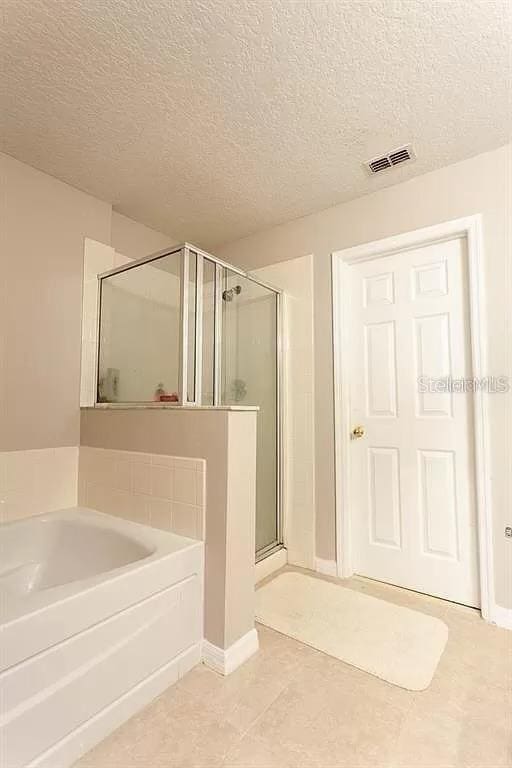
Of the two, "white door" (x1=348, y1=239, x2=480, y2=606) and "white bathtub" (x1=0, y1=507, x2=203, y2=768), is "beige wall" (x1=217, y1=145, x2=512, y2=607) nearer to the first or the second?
"white door" (x1=348, y1=239, x2=480, y2=606)

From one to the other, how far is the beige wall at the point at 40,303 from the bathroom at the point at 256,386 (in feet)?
0.05

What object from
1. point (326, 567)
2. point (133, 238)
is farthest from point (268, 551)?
point (133, 238)

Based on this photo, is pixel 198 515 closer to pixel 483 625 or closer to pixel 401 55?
pixel 483 625

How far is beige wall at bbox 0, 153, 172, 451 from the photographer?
6.40 ft

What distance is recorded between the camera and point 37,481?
2.05m

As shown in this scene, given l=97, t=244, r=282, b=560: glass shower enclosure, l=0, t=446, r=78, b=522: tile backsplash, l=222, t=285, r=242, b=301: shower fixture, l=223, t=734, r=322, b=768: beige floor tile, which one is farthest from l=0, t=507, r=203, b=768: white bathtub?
l=222, t=285, r=242, b=301: shower fixture

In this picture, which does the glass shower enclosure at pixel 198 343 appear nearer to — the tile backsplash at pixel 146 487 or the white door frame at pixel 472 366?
the tile backsplash at pixel 146 487

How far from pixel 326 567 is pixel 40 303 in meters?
2.28

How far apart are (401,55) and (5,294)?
6.68 ft

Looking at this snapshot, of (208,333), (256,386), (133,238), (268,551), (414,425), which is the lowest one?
(268,551)

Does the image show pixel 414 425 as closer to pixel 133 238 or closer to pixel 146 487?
pixel 146 487

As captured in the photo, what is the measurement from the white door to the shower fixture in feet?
2.44

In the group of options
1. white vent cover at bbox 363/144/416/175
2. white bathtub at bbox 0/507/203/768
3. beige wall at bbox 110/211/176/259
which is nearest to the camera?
white bathtub at bbox 0/507/203/768

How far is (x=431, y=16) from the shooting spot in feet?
4.18
